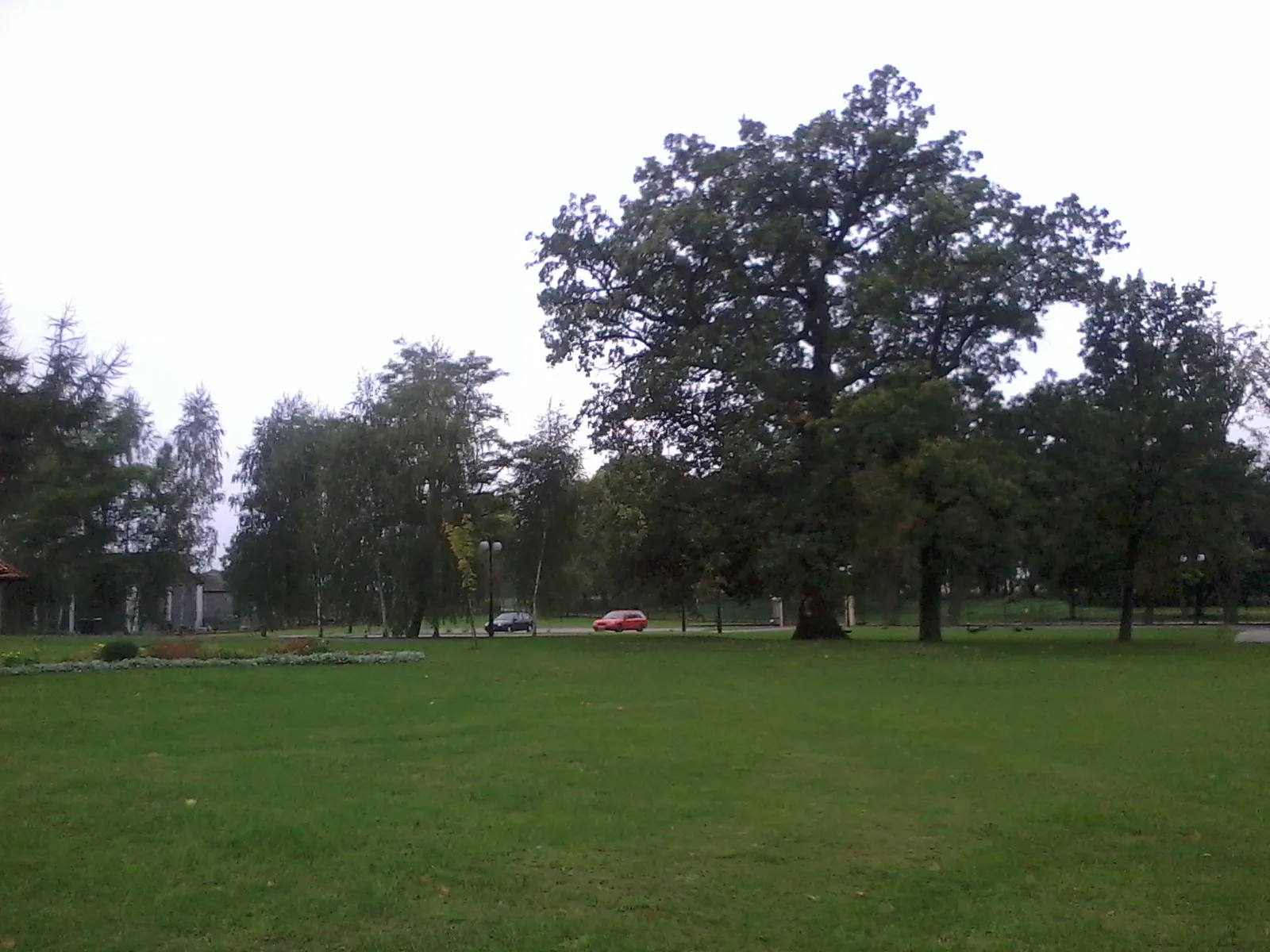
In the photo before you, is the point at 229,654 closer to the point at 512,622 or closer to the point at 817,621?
the point at 817,621

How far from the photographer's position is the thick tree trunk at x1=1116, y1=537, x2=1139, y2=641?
35.8 m

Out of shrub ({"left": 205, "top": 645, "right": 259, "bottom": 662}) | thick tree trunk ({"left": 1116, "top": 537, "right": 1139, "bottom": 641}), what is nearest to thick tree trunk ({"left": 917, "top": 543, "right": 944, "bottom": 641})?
thick tree trunk ({"left": 1116, "top": 537, "right": 1139, "bottom": 641})

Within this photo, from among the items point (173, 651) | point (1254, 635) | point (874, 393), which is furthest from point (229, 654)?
point (1254, 635)

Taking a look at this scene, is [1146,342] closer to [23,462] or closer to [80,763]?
[80,763]

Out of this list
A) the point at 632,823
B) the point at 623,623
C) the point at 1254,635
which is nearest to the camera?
the point at 632,823

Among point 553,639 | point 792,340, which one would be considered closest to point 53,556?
point 553,639

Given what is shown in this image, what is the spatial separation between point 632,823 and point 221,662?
18.2 meters

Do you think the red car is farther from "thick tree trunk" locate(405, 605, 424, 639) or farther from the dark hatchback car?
"thick tree trunk" locate(405, 605, 424, 639)

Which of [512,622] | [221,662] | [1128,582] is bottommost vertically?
[512,622]

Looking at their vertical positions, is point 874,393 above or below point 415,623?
above

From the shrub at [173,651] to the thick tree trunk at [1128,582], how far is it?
1092 inches

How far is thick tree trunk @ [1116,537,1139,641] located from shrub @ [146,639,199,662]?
2773 cm

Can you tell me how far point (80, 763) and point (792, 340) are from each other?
27.4 meters

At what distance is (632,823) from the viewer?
8500 millimetres
